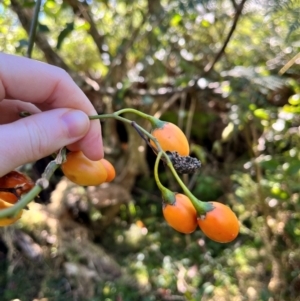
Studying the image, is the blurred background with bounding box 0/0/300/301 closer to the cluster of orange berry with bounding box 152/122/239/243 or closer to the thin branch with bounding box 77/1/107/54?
the thin branch with bounding box 77/1/107/54

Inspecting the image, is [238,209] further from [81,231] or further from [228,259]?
[81,231]

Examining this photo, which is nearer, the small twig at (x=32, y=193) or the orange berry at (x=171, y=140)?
the small twig at (x=32, y=193)

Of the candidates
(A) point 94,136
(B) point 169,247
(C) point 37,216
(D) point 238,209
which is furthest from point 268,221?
(A) point 94,136

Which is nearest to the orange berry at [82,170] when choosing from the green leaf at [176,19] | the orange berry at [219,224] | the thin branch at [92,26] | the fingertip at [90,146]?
the fingertip at [90,146]

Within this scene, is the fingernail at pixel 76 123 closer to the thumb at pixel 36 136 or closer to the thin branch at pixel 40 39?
the thumb at pixel 36 136

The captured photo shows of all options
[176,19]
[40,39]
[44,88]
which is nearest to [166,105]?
[176,19]

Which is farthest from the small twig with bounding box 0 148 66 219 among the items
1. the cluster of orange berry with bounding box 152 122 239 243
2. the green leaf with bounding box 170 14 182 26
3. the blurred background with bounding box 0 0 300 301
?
the green leaf with bounding box 170 14 182 26

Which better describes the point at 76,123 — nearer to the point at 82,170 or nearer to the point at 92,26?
the point at 82,170
